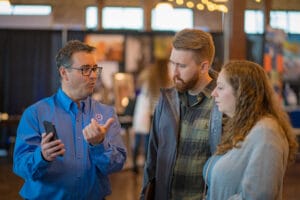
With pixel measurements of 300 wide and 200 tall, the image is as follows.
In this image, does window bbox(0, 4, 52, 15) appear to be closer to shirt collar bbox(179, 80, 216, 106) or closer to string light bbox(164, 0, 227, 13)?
string light bbox(164, 0, 227, 13)

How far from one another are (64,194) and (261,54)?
28.1ft

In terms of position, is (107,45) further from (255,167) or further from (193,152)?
(255,167)

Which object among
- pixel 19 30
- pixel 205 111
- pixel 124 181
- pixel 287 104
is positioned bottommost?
pixel 124 181

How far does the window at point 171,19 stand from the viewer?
12430 mm

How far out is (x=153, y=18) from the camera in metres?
12.5

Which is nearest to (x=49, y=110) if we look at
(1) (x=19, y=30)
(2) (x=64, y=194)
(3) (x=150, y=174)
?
(2) (x=64, y=194)

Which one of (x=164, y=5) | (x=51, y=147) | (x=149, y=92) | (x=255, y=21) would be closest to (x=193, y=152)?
(x=51, y=147)

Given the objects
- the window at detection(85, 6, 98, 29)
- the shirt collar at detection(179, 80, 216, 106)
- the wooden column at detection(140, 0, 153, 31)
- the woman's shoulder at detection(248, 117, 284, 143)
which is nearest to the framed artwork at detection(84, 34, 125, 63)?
the wooden column at detection(140, 0, 153, 31)

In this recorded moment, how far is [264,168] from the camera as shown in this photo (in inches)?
71.2

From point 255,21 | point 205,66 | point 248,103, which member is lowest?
point 248,103

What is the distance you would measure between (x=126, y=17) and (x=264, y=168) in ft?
38.9

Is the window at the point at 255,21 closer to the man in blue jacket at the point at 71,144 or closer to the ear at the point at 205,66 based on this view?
the ear at the point at 205,66

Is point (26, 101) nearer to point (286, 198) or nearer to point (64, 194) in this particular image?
point (286, 198)

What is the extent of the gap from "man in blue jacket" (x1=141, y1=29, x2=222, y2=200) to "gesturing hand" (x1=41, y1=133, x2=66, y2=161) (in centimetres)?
57
